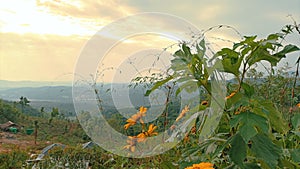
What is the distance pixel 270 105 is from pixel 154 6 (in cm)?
114

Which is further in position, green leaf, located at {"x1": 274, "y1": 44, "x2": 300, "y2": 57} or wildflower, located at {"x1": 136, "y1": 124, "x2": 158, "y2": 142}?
wildflower, located at {"x1": 136, "y1": 124, "x2": 158, "y2": 142}

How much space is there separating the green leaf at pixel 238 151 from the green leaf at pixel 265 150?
0.02 metres

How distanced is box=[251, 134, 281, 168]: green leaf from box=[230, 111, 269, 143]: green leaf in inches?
1.4

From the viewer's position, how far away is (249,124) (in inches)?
25.9

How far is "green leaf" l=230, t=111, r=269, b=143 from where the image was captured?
0.65 meters

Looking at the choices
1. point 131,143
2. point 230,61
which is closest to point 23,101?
point 131,143

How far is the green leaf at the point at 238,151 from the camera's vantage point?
679 mm

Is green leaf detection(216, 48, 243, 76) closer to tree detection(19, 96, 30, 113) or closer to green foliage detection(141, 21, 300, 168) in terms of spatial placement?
green foliage detection(141, 21, 300, 168)

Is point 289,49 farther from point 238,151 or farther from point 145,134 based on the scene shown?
point 145,134

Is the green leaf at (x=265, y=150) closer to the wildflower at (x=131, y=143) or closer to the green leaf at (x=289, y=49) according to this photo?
the green leaf at (x=289, y=49)

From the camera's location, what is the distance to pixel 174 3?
1951 mm

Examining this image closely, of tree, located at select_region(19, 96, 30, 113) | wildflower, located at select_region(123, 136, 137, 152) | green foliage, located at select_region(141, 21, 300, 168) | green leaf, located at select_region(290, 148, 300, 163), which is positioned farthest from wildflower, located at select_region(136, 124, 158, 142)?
tree, located at select_region(19, 96, 30, 113)

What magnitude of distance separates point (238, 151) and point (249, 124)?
0.06 metres

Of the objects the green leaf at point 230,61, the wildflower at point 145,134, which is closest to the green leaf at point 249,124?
the green leaf at point 230,61
